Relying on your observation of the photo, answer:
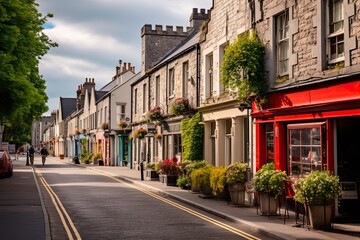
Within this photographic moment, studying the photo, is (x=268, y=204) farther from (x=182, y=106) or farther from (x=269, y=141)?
(x=182, y=106)

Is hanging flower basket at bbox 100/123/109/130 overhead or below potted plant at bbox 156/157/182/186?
overhead

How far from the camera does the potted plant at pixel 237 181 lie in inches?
617

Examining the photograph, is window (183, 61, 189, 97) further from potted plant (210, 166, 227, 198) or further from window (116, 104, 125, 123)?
window (116, 104, 125, 123)

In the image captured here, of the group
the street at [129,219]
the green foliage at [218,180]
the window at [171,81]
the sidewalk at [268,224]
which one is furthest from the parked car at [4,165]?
the green foliage at [218,180]

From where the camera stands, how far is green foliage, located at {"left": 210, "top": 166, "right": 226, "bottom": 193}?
53.9ft

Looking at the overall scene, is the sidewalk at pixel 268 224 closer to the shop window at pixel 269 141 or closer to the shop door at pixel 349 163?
the shop door at pixel 349 163

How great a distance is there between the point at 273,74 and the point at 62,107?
86537mm

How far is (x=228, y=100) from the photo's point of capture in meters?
18.8

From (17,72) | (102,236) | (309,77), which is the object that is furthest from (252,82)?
(17,72)

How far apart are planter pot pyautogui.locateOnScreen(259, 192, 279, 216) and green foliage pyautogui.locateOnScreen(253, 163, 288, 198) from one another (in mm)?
245

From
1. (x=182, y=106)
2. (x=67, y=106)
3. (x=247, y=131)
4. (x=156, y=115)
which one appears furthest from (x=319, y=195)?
(x=67, y=106)

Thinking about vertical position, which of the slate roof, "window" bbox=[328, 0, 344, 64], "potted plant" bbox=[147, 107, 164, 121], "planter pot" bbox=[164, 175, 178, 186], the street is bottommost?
the street

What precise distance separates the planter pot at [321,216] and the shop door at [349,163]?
156 cm

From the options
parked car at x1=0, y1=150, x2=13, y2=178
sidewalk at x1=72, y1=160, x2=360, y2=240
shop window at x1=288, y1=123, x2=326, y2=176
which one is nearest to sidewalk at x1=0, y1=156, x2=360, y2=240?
sidewalk at x1=72, y1=160, x2=360, y2=240
